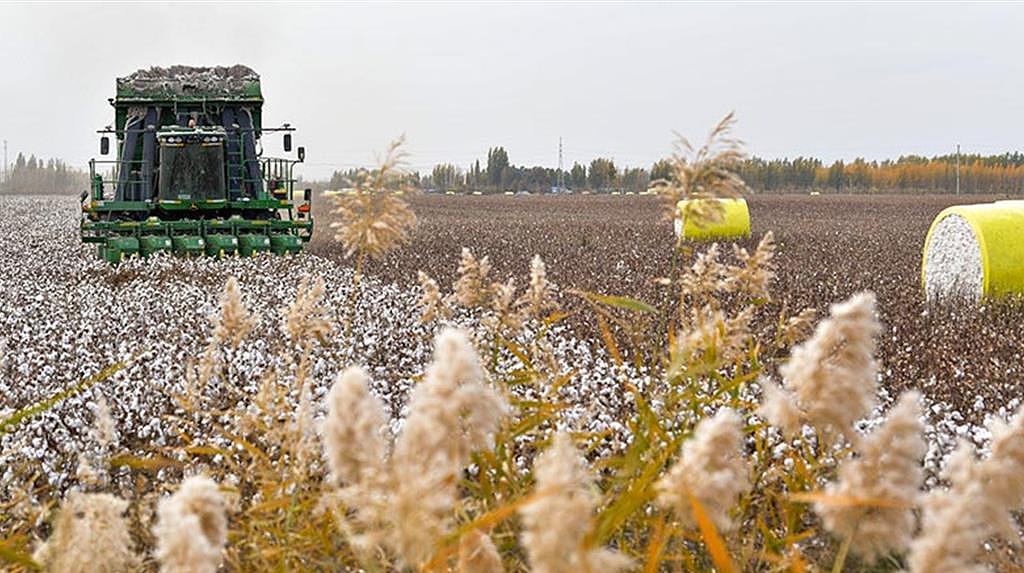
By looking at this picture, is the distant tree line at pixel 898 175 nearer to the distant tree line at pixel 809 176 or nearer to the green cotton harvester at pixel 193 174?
the distant tree line at pixel 809 176

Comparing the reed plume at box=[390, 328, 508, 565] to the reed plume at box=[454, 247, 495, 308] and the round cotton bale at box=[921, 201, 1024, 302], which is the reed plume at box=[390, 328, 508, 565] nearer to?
the reed plume at box=[454, 247, 495, 308]

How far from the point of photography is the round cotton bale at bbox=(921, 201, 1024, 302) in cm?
1045

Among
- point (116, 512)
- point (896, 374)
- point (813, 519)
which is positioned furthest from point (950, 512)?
point (896, 374)

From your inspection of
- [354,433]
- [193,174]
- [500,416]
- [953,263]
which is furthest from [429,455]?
[193,174]

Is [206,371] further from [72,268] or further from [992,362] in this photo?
[72,268]

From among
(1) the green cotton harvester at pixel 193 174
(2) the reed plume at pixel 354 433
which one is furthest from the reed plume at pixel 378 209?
(1) the green cotton harvester at pixel 193 174

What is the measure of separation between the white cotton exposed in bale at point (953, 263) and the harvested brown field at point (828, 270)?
1.05 feet

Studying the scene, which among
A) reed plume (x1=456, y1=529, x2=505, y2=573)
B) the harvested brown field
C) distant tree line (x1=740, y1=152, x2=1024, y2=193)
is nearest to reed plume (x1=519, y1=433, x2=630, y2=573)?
reed plume (x1=456, y1=529, x2=505, y2=573)

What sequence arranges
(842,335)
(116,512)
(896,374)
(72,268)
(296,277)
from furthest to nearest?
(72,268) → (296,277) → (896,374) → (116,512) → (842,335)

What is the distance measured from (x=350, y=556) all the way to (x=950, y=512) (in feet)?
5.40

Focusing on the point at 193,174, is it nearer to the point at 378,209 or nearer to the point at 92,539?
the point at 378,209

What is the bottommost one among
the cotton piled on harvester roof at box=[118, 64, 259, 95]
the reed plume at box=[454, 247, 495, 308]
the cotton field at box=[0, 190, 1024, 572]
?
the cotton field at box=[0, 190, 1024, 572]

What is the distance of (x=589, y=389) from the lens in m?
6.81

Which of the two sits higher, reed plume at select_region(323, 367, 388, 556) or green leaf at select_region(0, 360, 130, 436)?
reed plume at select_region(323, 367, 388, 556)
